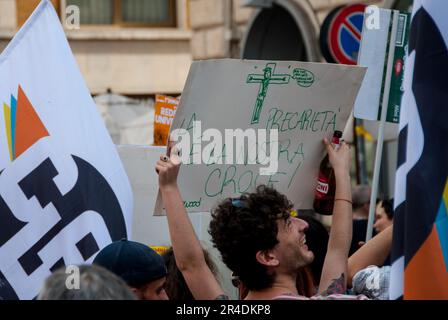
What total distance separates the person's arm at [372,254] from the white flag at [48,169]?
987 mm

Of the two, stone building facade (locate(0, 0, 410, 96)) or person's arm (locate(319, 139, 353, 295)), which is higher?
person's arm (locate(319, 139, 353, 295))

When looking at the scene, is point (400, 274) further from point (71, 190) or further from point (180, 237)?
point (71, 190)

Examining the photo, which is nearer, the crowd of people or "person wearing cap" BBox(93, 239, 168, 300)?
the crowd of people

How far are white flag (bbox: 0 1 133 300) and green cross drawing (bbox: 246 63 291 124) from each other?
2.67ft

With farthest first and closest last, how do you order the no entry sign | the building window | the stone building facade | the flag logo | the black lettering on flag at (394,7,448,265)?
the building window < the stone building facade < the no entry sign < the flag logo < the black lettering on flag at (394,7,448,265)

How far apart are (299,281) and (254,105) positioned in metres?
0.67

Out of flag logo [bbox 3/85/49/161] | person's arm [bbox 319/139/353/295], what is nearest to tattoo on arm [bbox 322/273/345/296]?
person's arm [bbox 319/139/353/295]

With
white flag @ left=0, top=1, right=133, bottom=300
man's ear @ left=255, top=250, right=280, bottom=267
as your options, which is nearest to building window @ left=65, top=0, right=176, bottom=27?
white flag @ left=0, top=1, right=133, bottom=300

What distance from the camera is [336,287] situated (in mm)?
3537

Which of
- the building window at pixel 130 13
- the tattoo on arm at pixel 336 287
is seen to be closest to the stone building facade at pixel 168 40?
the building window at pixel 130 13

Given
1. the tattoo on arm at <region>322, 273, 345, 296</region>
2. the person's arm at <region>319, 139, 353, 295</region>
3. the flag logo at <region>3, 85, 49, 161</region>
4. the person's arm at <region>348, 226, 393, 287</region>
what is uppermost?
the flag logo at <region>3, 85, 49, 161</region>

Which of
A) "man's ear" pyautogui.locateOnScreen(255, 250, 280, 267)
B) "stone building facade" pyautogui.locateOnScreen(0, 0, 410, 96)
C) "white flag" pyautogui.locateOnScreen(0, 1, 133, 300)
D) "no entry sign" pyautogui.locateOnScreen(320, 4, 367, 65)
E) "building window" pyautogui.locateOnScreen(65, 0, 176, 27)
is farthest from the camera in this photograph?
"building window" pyautogui.locateOnScreen(65, 0, 176, 27)

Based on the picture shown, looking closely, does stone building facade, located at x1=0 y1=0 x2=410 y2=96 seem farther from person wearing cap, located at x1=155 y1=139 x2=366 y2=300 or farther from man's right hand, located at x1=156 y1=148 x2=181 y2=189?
person wearing cap, located at x1=155 y1=139 x2=366 y2=300

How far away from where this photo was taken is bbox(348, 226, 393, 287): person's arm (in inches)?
160
